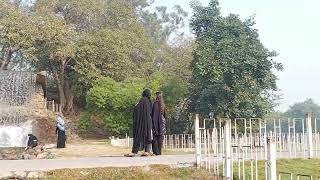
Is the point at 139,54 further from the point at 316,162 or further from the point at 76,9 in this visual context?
the point at 316,162

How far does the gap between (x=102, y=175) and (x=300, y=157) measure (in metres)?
5.22

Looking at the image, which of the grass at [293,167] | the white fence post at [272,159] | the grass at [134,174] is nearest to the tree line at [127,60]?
the grass at [293,167]

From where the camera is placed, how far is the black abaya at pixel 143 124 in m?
11.9

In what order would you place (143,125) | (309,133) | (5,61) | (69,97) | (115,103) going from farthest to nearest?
(69,97) < (5,61) < (115,103) < (309,133) < (143,125)

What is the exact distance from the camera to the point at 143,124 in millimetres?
11953

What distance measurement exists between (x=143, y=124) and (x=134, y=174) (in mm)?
3184

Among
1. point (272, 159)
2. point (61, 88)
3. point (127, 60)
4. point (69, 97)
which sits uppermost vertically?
point (127, 60)

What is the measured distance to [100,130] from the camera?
30844mm

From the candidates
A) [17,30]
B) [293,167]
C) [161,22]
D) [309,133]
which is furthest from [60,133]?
[161,22]

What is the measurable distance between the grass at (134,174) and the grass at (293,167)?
782 mm

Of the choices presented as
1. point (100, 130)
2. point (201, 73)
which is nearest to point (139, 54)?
point (100, 130)

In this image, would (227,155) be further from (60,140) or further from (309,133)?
(60,140)

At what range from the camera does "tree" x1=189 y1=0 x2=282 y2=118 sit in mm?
22562

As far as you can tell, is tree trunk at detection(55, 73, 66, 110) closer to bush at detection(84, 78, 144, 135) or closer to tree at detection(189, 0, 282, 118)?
bush at detection(84, 78, 144, 135)
